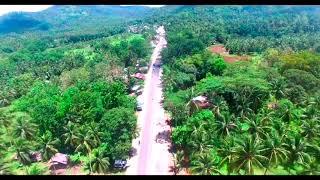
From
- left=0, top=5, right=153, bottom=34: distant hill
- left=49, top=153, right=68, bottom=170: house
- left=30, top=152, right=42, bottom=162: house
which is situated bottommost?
left=0, top=5, right=153, bottom=34: distant hill

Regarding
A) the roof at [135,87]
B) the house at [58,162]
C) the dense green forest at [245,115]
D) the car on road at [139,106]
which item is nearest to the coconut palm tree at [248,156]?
the dense green forest at [245,115]

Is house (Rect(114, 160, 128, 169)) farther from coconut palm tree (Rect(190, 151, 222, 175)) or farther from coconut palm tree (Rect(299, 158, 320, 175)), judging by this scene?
coconut palm tree (Rect(299, 158, 320, 175))

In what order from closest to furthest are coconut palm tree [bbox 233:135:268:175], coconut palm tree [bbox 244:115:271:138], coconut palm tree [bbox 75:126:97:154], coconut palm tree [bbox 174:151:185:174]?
coconut palm tree [bbox 233:135:268:175] → coconut palm tree [bbox 174:151:185:174] → coconut palm tree [bbox 244:115:271:138] → coconut palm tree [bbox 75:126:97:154]

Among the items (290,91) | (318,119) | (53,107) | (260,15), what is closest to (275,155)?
(318,119)

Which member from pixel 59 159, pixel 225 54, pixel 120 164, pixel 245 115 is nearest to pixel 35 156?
pixel 59 159

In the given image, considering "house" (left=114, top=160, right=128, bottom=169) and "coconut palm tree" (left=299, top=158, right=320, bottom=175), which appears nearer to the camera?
"coconut palm tree" (left=299, top=158, right=320, bottom=175)

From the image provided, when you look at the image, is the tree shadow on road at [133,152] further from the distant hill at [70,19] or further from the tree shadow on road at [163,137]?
the distant hill at [70,19]

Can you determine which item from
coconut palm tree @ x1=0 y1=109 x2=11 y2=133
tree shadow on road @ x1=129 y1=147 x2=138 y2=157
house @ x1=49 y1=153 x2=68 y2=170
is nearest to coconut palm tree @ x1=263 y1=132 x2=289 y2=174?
tree shadow on road @ x1=129 y1=147 x2=138 y2=157
